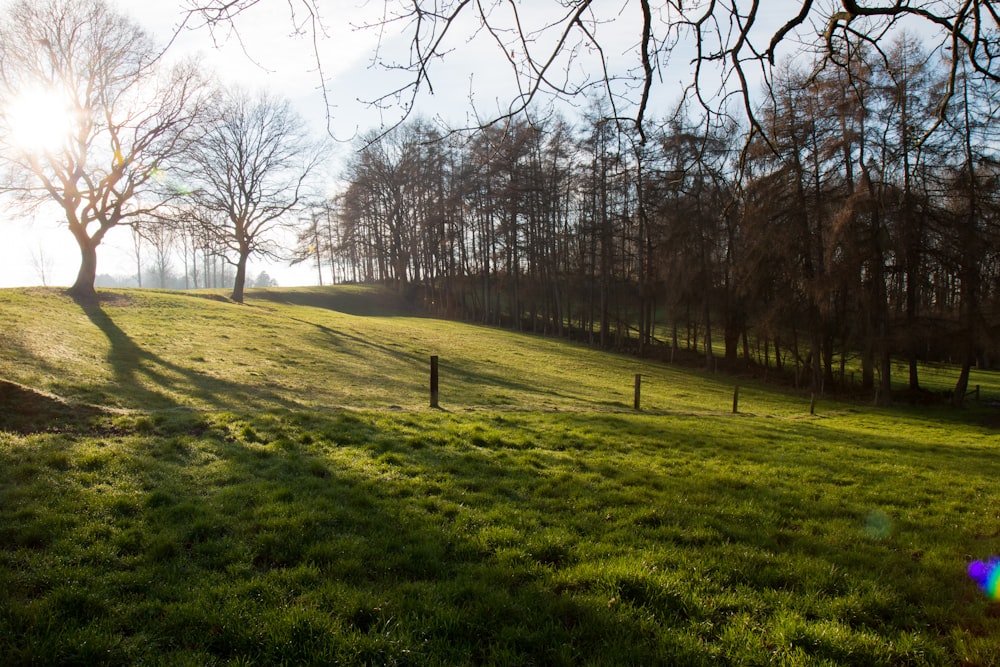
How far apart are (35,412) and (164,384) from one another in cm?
444

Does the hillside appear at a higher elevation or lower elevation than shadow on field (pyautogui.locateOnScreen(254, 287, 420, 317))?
lower

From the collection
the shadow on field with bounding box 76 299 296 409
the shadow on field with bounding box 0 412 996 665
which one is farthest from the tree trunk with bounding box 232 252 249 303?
the shadow on field with bounding box 0 412 996 665

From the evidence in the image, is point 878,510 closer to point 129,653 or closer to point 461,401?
point 129,653

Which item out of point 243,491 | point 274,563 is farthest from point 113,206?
point 274,563

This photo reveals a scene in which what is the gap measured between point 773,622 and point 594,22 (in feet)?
14.7

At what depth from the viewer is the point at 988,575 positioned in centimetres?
419

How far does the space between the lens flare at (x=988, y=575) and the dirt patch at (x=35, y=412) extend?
9.96 metres

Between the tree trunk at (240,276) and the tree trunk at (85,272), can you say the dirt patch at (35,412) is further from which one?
the tree trunk at (240,276)

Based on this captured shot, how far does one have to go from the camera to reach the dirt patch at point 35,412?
22.1ft

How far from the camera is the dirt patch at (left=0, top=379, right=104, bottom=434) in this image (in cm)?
673

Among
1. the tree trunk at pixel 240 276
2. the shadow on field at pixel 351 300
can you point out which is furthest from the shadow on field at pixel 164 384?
the shadow on field at pixel 351 300

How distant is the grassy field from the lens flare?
122 millimetres

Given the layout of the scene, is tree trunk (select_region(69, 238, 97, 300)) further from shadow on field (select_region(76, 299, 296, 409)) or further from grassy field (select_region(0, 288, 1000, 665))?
grassy field (select_region(0, 288, 1000, 665))

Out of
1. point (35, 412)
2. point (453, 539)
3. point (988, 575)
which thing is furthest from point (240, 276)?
point (988, 575)
